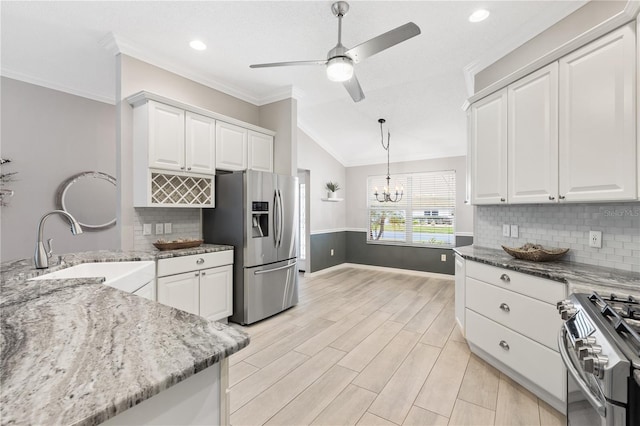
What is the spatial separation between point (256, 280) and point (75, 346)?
2572 millimetres

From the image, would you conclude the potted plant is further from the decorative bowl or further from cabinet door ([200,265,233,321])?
the decorative bowl

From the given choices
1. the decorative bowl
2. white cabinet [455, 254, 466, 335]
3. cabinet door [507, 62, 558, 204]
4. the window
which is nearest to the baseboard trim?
the window

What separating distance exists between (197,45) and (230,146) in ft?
3.57

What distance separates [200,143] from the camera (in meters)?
3.22

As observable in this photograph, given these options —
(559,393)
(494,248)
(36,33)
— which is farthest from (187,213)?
(559,393)

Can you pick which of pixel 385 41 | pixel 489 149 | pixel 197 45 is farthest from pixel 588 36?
pixel 197 45

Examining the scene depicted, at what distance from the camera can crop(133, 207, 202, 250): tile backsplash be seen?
2.97 metres

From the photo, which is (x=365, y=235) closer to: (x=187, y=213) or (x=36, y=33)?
(x=187, y=213)

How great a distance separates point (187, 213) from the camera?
3.46 meters

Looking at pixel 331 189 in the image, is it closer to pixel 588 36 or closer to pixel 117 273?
pixel 117 273

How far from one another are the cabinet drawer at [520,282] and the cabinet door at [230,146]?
2.83 meters

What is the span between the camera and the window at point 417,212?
560 cm

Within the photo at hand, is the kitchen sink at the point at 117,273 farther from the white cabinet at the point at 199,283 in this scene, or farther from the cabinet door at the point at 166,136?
the cabinet door at the point at 166,136

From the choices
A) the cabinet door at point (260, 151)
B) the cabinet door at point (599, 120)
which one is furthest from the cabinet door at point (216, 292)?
the cabinet door at point (599, 120)
